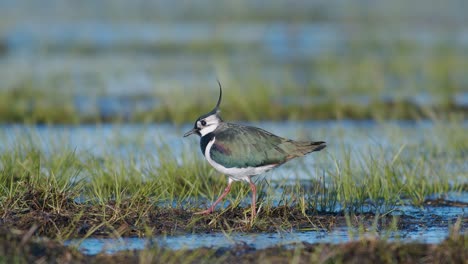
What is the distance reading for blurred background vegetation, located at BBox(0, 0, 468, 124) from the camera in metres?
13.4

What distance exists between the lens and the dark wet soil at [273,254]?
5645 mm

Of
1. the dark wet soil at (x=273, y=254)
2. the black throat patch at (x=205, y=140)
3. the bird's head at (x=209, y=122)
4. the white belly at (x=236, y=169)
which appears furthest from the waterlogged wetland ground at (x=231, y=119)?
the bird's head at (x=209, y=122)

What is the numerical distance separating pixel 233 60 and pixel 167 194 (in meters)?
11.7

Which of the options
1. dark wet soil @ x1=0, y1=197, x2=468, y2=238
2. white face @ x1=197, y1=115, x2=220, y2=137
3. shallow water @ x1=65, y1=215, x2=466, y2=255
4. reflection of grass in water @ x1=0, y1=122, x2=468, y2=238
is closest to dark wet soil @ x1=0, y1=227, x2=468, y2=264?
shallow water @ x1=65, y1=215, x2=466, y2=255

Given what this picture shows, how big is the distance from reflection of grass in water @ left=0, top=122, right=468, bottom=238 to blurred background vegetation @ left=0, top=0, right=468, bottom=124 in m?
1.86

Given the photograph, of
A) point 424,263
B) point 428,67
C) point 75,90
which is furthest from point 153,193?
point 428,67

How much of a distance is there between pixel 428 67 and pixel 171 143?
25.7 feet

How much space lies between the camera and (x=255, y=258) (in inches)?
232

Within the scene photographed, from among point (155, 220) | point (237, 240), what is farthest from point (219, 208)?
point (237, 240)

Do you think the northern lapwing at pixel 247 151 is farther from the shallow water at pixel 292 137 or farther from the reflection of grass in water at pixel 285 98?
the reflection of grass in water at pixel 285 98

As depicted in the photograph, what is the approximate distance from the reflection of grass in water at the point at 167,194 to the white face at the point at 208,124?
501 millimetres

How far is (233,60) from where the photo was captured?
19203 mm

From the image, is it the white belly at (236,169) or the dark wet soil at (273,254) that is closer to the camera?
the dark wet soil at (273,254)

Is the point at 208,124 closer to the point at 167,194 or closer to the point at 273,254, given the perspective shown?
the point at 167,194
